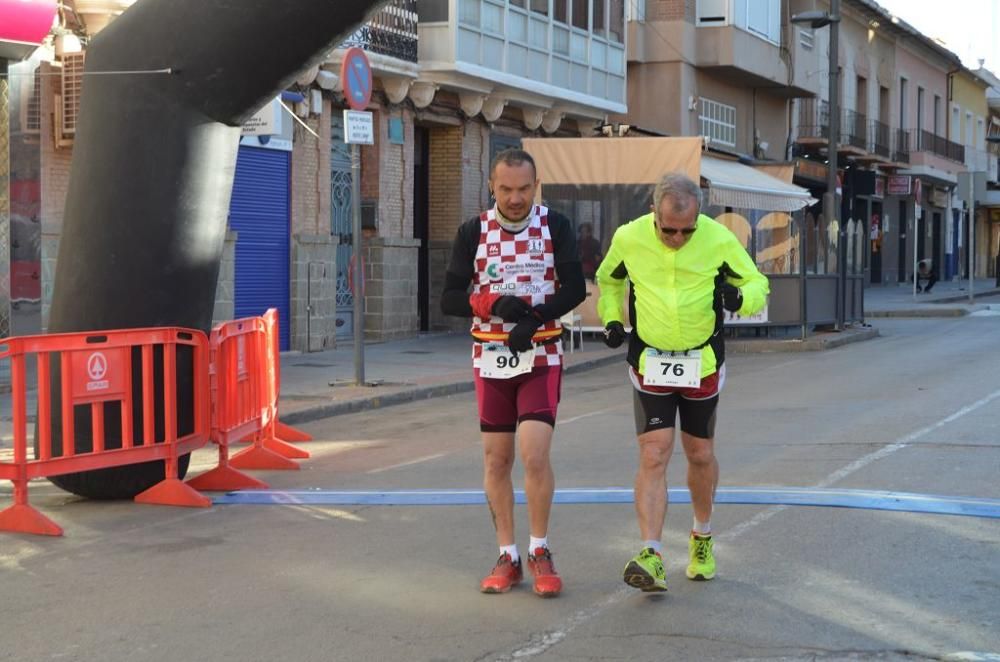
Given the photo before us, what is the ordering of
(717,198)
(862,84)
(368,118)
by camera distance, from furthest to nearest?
(862,84) < (717,198) < (368,118)

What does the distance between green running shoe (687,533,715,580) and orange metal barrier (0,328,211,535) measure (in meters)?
3.42

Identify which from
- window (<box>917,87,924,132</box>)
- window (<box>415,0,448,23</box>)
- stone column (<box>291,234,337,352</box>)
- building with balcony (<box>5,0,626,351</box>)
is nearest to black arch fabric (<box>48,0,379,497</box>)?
building with balcony (<box>5,0,626,351</box>)

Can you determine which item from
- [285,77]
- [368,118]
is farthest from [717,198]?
[285,77]

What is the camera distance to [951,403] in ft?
43.6

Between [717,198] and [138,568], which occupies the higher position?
[717,198]

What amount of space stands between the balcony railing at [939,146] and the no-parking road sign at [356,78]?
136 ft

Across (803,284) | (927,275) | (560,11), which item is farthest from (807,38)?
(803,284)

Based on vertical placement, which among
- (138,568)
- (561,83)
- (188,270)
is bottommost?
(138,568)

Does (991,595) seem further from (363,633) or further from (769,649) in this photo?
(363,633)

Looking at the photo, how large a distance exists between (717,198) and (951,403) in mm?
10000

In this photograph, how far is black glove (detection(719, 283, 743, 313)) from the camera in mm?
6113

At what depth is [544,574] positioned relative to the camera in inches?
239

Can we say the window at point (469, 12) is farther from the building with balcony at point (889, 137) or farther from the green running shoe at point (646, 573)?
the green running shoe at point (646, 573)

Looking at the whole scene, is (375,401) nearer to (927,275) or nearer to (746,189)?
(746,189)
